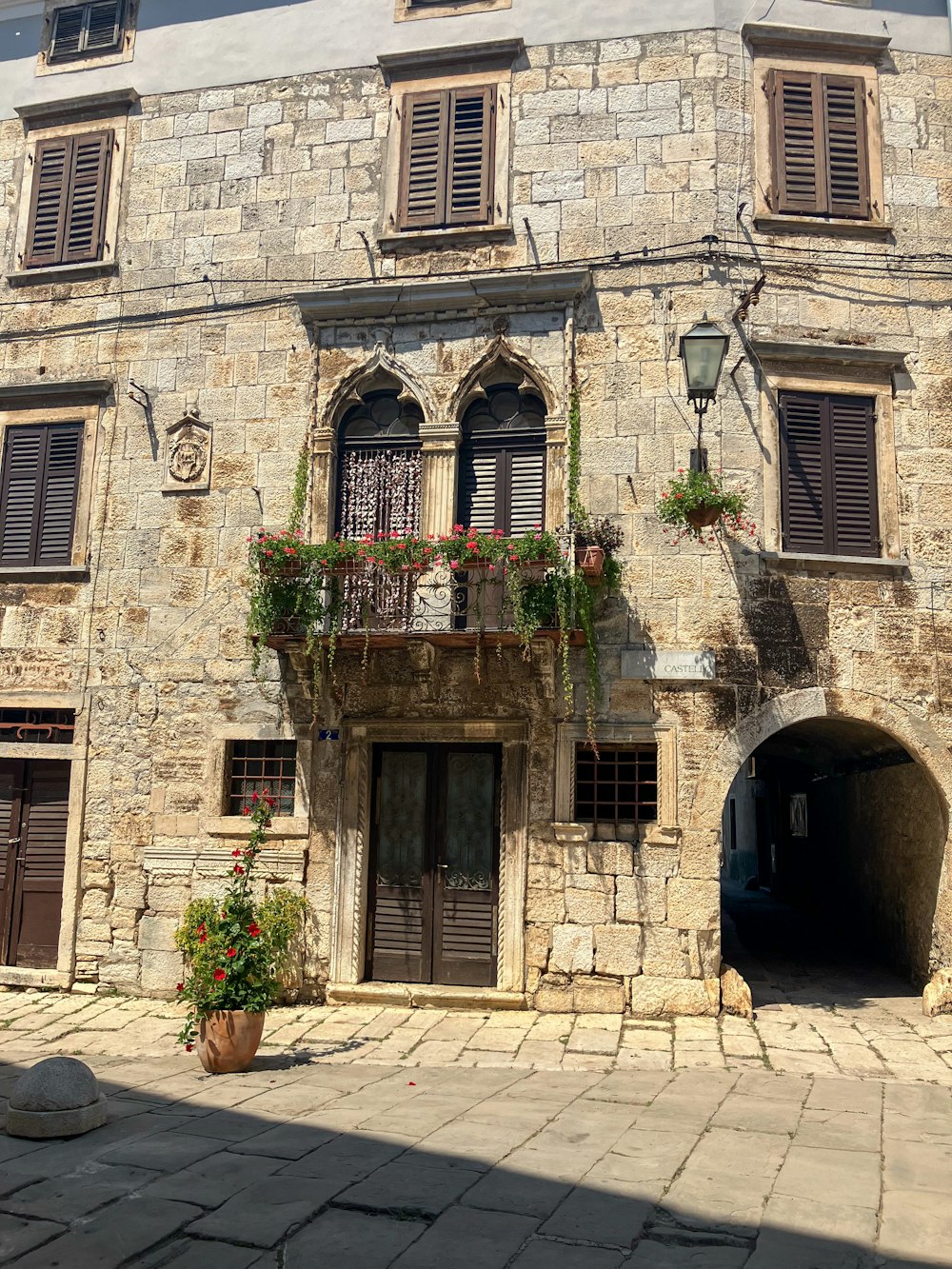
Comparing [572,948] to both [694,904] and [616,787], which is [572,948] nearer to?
[694,904]

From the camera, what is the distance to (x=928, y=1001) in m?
9.11

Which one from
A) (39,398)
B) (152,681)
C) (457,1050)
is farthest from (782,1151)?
(39,398)

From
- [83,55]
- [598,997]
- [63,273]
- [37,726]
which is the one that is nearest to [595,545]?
[598,997]

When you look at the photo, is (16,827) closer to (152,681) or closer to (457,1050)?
(152,681)

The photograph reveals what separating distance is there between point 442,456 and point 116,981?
20.4 ft

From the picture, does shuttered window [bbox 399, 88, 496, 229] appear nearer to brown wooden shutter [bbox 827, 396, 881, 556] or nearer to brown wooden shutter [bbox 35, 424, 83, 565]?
brown wooden shutter [bbox 827, 396, 881, 556]

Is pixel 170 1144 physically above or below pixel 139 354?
below

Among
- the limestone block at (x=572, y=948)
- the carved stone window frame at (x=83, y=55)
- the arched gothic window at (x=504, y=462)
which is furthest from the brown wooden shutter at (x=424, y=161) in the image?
the limestone block at (x=572, y=948)

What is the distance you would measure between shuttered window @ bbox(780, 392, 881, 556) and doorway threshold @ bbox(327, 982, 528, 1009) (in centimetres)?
502

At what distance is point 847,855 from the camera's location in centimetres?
1330

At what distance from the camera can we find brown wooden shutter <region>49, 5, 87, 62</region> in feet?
41.4

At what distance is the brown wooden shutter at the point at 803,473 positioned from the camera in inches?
394

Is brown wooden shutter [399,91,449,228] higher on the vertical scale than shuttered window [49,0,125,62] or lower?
lower

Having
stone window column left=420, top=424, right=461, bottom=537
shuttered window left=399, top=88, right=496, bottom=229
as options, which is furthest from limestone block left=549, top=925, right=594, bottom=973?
shuttered window left=399, top=88, right=496, bottom=229
